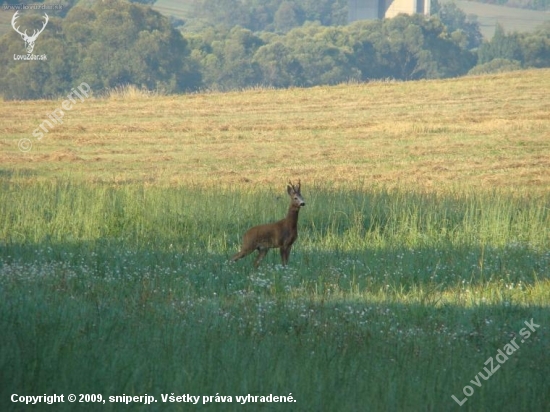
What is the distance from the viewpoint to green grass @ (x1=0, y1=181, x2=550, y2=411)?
6.39m

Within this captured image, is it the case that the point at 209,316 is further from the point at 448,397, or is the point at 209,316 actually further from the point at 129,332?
the point at 448,397

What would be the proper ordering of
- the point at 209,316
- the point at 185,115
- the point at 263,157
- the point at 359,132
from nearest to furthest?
the point at 209,316, the point at 263,157, the point at 359,132, the point at 185,115

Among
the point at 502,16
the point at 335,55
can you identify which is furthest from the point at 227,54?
the point at 502,16

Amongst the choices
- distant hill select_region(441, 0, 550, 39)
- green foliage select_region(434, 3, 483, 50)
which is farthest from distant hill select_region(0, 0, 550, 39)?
green foliage select_region(434, 3, 483, 50)

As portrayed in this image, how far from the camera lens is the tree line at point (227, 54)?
60.8m

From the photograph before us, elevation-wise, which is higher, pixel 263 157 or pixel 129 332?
pixel 129 332

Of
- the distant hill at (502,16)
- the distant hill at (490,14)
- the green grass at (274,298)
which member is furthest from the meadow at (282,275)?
the distant hill at (502,16)

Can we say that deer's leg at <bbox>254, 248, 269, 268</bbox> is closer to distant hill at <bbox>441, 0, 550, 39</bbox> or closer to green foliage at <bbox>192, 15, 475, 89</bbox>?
green foliage at <bbox>192, 15, 475, 89</bbox>

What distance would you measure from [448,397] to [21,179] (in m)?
13.8

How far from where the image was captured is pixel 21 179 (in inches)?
730

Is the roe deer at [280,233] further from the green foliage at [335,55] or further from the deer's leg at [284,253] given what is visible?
the green foliage at [335,55]

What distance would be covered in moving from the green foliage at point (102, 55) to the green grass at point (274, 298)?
150 feet

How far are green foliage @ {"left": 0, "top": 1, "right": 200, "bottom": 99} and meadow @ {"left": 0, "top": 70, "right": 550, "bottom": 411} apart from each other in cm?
3489

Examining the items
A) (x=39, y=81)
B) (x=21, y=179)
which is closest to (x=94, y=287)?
(x=21, y=179)
